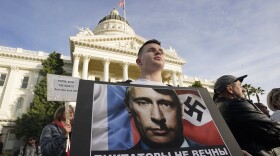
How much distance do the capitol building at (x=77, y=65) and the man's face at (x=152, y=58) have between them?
26.8 meters

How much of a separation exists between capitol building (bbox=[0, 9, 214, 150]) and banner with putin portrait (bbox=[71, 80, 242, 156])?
27.8 metres

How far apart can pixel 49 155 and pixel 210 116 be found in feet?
7.66

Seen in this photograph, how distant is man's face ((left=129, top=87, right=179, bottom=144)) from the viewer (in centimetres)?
172

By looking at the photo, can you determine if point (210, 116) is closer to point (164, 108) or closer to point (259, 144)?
point (164, 108)

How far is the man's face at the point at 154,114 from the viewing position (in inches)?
67.6

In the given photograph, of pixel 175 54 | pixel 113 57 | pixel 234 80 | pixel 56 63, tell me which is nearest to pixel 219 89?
pixel 234 80

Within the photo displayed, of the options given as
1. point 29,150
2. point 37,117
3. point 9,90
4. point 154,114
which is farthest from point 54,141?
point 9,90

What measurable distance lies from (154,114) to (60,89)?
3.55m

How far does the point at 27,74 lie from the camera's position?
3416cm

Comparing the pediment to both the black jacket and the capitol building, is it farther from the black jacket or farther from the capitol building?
the black jacket

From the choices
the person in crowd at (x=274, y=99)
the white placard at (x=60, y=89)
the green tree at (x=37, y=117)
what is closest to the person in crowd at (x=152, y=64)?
the white placard at (x=60, y=89)

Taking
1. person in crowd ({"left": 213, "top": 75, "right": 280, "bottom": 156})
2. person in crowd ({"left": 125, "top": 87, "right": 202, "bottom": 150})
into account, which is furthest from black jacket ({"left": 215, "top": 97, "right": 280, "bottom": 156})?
person in crowd ({"left": 125, "top": 87, "right": 202, "bottom": 150})

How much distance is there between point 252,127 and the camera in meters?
2.37

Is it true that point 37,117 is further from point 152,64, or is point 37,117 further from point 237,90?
point 237,90
